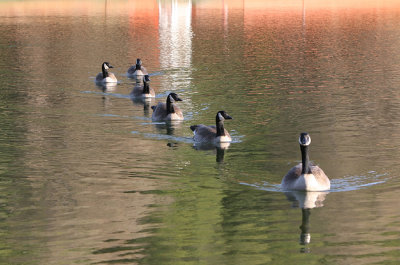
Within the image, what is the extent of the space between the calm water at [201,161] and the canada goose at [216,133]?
613 mm

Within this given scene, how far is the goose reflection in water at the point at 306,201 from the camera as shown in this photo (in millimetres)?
17984

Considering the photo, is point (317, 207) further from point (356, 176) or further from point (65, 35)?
point (65, 35)

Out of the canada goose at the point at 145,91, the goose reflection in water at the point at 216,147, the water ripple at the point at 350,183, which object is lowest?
the water ripple at the point at 350,183

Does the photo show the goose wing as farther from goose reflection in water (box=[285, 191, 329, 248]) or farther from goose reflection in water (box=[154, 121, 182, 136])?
goose reflection in water (box=[285, 191, 329, 248])

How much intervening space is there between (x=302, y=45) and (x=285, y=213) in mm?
48269

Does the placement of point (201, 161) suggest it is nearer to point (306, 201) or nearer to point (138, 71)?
point (306, 201)

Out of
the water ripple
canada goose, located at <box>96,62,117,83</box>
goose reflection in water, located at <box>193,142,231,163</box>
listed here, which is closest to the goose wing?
goose reflection in water, located at <box>193,142,231,163</box>

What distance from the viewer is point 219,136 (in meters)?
27.5

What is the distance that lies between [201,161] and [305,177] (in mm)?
5477

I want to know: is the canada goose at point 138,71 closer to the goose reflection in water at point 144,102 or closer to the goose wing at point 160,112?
the goose reflection in water at point 144,102

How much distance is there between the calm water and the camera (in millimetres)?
16516

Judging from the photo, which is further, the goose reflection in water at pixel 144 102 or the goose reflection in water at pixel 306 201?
the goose reflection in water at pixel 144 102

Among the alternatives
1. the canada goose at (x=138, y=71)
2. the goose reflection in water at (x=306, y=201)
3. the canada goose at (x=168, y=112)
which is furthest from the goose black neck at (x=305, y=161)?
the canada goose at (x=138, y=71)

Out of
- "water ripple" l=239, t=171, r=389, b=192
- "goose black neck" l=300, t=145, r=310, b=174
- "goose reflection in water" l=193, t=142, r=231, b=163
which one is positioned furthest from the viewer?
"goose reflection in water" l=193, t=142, r=231, b=163
